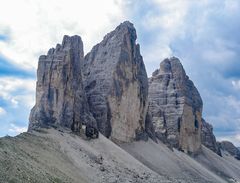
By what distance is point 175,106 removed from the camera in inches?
5192

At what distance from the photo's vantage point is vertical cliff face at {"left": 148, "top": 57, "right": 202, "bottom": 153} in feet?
416

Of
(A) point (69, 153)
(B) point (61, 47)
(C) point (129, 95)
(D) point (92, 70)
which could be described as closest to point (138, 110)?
(C) point (129, 95)

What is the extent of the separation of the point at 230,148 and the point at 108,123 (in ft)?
319

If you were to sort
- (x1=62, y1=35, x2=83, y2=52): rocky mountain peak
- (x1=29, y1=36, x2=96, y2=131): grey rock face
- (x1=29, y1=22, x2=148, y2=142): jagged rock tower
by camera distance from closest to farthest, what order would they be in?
(x1=29, y1=36, x2=96, y2=131): grey rock face
(x1=29, y1=22, x2=148, y2=142): jagged rock tower
(x1=62, y1=35, x2=83, y2=52): rocky mountain peak

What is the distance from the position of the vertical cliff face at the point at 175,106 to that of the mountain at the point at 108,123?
1.00 feet

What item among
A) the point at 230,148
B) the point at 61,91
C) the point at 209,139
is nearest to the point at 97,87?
the point at 61,91

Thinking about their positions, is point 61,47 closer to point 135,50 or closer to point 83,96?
point 83,96

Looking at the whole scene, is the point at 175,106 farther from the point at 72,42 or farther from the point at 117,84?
the point at 72,42

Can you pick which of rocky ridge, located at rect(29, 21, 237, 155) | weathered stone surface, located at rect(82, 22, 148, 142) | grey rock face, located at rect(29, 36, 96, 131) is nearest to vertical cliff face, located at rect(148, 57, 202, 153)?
rocky ridge, located at rect(29, 21, 237, 155)

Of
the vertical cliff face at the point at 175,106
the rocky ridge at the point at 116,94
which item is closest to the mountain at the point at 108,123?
the rocky ridge at the point at 116,94

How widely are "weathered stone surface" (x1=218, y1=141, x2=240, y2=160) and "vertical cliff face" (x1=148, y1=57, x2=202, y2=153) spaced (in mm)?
40613

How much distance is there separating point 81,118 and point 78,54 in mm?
13441

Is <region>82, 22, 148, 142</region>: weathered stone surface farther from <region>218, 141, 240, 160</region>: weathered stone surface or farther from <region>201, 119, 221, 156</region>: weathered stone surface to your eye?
<region>218, 141, 240, 160</region>: weathered stone surface

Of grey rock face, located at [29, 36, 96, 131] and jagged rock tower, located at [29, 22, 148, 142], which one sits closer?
grey rock face, located at [29, 36, 96, 131]
